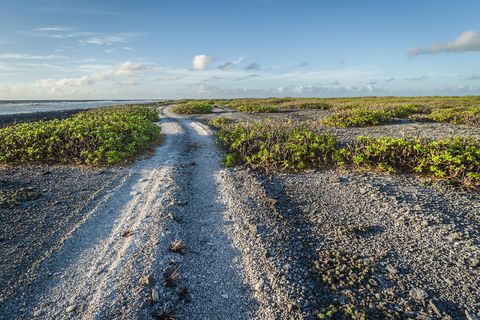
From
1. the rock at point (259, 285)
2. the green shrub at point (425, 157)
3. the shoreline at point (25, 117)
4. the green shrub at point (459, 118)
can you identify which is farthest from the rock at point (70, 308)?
the shoreline at point (25, 117)

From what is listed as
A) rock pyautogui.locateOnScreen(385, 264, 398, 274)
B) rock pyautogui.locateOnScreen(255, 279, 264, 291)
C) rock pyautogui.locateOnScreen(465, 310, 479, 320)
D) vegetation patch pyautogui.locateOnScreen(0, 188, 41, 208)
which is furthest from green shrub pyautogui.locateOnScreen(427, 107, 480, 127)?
vegetation patch pyautogui.locateOnScreen(0, 188, 41, 208)

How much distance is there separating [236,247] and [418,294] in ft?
9.48

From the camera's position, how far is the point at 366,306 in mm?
4215

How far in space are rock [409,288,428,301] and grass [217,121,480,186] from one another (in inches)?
211

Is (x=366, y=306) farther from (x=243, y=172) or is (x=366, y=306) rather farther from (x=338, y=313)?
(x=243, y=172)

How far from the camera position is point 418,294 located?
14.4 feet

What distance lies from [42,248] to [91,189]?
3336 millimetres

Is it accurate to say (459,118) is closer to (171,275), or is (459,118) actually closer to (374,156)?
(374,156)

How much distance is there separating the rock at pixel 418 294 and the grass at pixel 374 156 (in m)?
5.36

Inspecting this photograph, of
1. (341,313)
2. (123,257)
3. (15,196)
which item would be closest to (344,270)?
(341,313)

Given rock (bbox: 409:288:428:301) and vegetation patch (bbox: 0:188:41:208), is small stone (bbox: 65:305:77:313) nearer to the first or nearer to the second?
rock (bbox: 409:288:428:301)

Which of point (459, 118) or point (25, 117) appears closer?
point (459, 118)

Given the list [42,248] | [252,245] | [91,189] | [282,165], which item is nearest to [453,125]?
[282,165]

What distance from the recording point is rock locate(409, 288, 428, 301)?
14.2 feet
